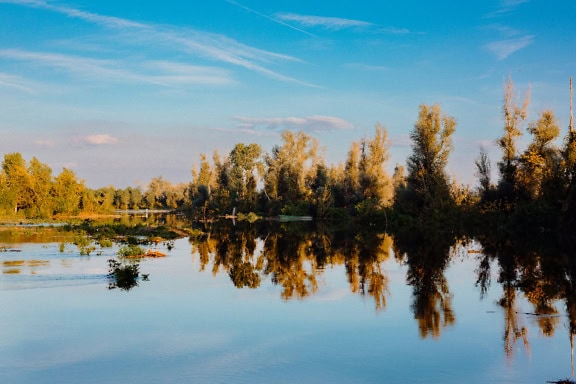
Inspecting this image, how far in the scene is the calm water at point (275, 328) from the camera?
7492 millimetres

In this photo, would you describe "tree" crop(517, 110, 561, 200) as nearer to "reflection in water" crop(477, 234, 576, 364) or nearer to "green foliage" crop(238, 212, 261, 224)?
"reflection in water" crop(477, 234, 576, 364)

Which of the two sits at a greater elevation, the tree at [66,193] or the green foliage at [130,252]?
the tree at [66,193]

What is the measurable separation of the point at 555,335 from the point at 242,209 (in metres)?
72.0

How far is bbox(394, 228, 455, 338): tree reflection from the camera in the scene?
10667 millimetres

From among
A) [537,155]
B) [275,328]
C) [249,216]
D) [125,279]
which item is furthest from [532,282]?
[249,216]

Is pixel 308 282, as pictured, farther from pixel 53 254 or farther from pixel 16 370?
pixel 53 254

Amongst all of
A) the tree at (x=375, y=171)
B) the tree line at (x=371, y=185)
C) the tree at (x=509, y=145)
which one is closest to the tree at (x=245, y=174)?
the tree line at (x=371, y=185)

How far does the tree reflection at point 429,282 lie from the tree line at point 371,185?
988 centimetres

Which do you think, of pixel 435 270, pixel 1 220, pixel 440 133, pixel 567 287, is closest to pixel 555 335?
pixel 567 287

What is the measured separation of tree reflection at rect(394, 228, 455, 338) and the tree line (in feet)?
32.4

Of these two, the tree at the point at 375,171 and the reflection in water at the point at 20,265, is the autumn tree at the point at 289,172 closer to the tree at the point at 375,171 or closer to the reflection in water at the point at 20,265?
the tree at the point at 375,171

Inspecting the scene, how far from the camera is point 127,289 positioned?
14.1 meters

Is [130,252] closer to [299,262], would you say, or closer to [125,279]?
[299,262]

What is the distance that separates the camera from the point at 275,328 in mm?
10070
